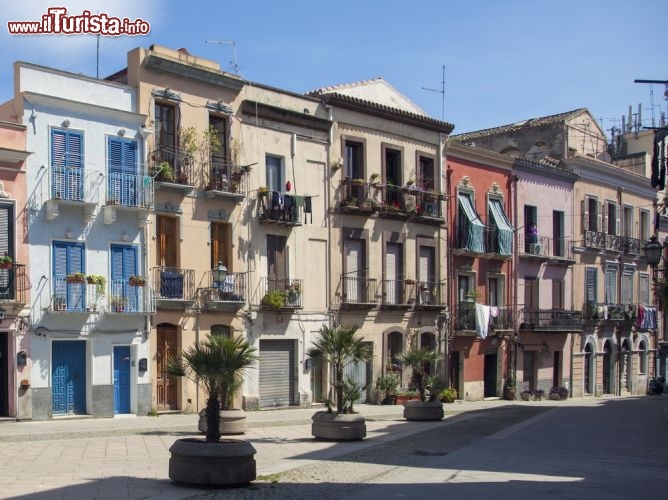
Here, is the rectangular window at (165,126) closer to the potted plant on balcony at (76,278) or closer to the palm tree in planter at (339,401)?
the potted plant on balcony at (76,278)

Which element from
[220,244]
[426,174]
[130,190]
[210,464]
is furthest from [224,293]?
[210,464]

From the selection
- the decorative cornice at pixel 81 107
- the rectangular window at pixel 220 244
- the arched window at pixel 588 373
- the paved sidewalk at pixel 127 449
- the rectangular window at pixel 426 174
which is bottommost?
the arched window at pixel 588 373

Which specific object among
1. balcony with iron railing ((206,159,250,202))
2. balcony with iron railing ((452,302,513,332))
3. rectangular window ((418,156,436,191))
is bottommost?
balcony with iron railing ((452,302,513,332))

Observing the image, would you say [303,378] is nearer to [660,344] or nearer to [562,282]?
[562,282]

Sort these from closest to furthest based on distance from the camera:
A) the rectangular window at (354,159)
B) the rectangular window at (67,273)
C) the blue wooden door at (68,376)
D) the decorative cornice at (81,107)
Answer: the decorative cornice at (81,107), the rectangular window at (67,273), the blue wooden door at (68,376), the rectangular window at (354,159)

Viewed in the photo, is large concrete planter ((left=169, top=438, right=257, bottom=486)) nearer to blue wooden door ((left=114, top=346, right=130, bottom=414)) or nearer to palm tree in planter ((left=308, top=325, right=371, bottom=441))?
palm tree in planter ((left=308, top=325, right=371, bottom=441))

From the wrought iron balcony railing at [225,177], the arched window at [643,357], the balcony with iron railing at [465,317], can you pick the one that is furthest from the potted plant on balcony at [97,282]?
the arched window at [643,357]

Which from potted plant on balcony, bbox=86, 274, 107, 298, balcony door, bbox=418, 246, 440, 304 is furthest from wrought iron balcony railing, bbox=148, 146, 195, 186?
balcony door, bbox=418, 246, 440, 304

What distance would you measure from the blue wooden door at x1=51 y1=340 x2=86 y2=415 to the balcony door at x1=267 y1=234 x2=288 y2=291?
23.6 feet

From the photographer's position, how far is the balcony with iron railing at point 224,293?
92.2ft

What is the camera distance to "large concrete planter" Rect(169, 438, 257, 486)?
43.7 feet

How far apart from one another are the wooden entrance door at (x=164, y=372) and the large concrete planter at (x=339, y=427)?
8.03 m

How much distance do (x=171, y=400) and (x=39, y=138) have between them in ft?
27.9

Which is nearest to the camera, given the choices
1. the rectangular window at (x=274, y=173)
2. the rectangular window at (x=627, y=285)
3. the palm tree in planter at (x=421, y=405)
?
the palm tree in planter at (x=421, y=405)
